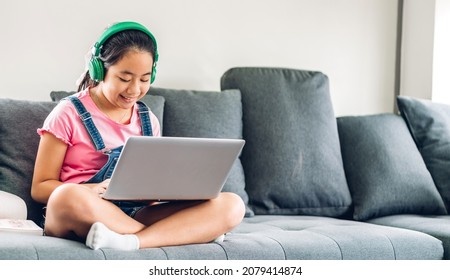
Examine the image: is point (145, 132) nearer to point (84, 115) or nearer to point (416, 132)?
point (84, 115)

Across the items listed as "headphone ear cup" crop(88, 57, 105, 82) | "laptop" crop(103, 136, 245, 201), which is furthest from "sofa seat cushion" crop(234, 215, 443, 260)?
"headphone ear cup" crop(88, 57, 105, 82)

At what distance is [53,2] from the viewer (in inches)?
111

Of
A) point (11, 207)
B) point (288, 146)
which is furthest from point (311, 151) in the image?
point (11, 207)

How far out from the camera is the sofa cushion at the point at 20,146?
2.22 meters

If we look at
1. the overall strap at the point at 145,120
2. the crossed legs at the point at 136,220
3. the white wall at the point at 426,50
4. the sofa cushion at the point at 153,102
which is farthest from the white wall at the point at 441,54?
the crossed legs at the point at 136,220

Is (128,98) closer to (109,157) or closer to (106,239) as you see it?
(109,157)

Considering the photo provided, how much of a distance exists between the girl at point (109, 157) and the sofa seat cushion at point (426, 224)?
0.71 metres

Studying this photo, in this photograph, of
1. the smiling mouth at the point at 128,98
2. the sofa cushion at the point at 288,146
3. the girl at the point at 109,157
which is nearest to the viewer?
the girl at the point at 109,157

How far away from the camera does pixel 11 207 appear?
2049 millimetres

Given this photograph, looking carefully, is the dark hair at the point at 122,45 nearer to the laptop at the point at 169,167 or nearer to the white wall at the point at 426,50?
the laptop at the point at 169,167

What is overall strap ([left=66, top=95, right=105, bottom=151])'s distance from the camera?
6.88 feet

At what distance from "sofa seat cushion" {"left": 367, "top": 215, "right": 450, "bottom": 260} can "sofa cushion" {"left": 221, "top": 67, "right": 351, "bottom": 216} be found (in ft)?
0.64

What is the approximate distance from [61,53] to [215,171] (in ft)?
3.85

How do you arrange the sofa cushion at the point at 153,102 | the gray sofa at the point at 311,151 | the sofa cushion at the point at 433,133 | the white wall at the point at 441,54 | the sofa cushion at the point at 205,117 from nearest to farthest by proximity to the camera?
the gray sofa at the point at 311,151
the sofa cushion at the point at 153,102
the sofa cushion at the point at 205,117
the sofa cushion at the point at 433,133
the white wall at the point at 441,54
